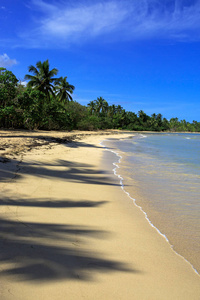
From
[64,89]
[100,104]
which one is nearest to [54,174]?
[64,89]

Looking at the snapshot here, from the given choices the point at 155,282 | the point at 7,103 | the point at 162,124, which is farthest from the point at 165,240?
the point at 162,124

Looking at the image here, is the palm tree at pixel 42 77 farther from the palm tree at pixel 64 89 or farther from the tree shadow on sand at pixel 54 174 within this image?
the tree shadow on sand at pixel 54 174

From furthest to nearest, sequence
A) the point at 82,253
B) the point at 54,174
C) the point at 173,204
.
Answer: the point at 54,174, the point at 173,204, the point at 82,253

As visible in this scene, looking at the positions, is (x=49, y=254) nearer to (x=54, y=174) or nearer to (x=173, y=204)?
(x=173, y=204)

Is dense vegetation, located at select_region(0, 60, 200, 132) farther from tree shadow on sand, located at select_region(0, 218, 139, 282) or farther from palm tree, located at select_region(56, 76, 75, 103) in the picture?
tree shadow on sand, located at select_region(0, 218, 139, 282)

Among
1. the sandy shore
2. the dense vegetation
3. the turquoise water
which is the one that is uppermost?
the dense vegetation

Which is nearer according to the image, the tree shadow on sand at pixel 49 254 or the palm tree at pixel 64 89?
the tree shadow on sand at pixel 49 254

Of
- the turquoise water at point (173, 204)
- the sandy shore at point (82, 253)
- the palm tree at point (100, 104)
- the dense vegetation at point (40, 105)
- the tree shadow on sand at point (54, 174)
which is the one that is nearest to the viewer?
the sandy shore at point (82, 253)

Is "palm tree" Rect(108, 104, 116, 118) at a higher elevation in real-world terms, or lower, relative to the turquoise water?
higher

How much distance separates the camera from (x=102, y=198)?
16.1ft

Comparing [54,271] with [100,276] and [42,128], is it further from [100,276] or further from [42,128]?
[42,128]

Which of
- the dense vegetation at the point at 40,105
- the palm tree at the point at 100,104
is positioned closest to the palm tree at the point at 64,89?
the dense vegetation at the point at 40,105

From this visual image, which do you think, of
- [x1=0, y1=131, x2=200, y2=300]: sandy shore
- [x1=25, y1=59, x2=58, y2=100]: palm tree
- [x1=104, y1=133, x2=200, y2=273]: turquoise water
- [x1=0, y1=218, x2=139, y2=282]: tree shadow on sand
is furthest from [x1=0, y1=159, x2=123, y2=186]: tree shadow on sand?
[x1=25, y1=59, x2=58, y2=100]: palm tree

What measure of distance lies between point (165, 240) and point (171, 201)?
2.01m
